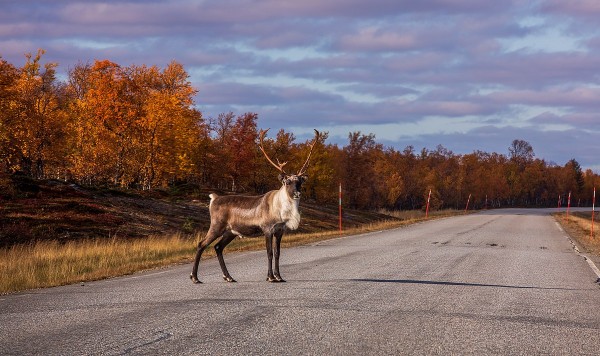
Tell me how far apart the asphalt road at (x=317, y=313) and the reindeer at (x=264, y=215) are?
73 cm

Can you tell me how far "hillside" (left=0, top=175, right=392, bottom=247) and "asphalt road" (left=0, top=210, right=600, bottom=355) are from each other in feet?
54.0

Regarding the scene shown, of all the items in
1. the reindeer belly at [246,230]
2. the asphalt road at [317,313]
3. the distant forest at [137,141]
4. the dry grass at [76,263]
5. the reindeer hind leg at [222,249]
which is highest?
the distant forest at [137,141]

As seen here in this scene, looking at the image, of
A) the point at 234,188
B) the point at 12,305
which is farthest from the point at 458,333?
the point at 234,188

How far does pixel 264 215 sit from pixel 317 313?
3.27 m

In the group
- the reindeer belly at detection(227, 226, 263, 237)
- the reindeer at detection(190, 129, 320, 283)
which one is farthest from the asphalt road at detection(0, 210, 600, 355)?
the reindeer belly at detection(227, 226, 263, 237)

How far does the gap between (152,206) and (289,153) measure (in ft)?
96.2

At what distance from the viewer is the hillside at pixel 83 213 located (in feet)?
93.8

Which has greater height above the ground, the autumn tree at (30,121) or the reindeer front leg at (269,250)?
the autumn tree at (30,121)

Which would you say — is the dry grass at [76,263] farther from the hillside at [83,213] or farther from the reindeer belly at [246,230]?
the hillside at [83,213]

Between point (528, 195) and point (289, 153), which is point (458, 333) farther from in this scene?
point (528, 195)

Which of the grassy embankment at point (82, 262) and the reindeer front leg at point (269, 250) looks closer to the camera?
the reindeer front leg at point (269, 250)

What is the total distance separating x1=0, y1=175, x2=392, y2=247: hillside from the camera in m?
28.6

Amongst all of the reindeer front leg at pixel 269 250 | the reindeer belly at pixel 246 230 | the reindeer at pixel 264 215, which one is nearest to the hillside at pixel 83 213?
the reindeer at pixel 264 215

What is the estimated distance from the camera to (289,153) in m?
66.9
